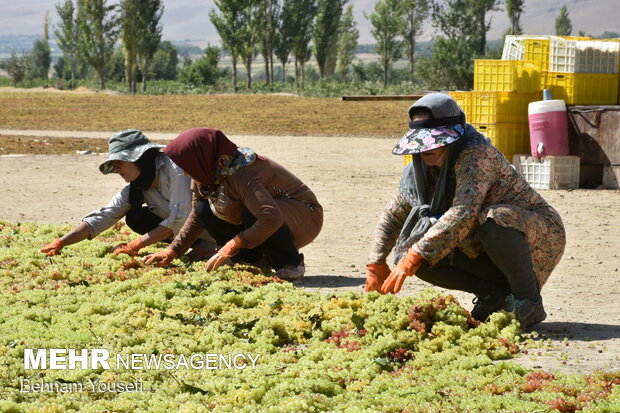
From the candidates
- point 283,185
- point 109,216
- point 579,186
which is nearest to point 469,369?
point 283,185

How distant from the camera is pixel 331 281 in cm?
670

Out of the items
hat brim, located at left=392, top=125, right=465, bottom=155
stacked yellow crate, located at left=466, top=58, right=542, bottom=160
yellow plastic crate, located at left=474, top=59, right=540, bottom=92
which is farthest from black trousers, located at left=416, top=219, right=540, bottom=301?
yellow plastic crate, located at left=474, top=59, right=540, bottom=92

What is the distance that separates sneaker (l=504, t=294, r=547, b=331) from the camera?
488 cm

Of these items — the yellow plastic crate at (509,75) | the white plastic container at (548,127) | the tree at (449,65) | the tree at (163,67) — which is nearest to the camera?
the white plastic container at (548,127)

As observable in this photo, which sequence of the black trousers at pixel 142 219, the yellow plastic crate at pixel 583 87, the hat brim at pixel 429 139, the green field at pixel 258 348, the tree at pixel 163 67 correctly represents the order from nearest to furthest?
1. the green field at pixel 258 348
2. the hat brim at pixel 429 139
3. the black trousers at pixel 142 219
4. the yellow plastic crate at pixel 583 87
5. the tree at pixel 163 67

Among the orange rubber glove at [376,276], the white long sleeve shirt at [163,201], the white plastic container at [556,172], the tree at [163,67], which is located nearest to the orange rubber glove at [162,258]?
the white long sleeve shirt at [163,201]

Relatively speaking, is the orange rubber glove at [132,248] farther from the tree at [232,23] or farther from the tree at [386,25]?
the tree at [386,25]

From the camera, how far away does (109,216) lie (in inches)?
264

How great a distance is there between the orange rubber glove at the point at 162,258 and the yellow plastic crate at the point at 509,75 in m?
6.86

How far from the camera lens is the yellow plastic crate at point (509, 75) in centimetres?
1195

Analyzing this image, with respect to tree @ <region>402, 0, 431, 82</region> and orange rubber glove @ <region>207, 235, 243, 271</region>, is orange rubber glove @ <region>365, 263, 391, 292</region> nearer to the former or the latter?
orange rubber glove @ <region>207, 235, 243, 271</region>

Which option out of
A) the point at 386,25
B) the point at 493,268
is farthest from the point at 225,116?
the point at 386,25

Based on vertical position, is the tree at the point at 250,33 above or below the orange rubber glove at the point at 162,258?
above

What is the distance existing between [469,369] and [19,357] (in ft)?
7.39
